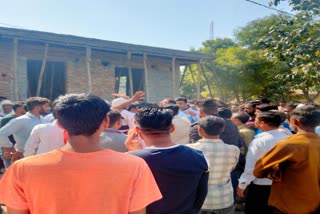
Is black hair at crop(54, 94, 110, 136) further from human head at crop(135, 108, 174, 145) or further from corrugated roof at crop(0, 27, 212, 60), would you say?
corrugated roof at crop(0, 27, 212, 60)

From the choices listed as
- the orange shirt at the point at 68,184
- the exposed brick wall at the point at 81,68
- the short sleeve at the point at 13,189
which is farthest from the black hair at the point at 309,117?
the exposed brick wall at the point at 81,68

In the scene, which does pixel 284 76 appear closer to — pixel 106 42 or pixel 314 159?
pixel 314 159

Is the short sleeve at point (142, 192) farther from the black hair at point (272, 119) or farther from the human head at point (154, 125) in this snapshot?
the black hair at point (272, 119)

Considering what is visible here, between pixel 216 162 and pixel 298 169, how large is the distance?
2.29 ft

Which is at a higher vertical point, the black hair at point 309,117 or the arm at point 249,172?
the black hair at point 309,117

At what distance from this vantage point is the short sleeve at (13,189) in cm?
148

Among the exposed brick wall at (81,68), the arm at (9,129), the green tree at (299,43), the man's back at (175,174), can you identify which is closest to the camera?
the man's back at (175,174)

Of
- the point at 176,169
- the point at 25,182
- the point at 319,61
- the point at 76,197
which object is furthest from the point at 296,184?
the point at 319,61

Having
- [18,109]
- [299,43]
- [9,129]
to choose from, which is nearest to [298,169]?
[9,129]

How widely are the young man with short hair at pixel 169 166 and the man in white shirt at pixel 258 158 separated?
1.19 meters

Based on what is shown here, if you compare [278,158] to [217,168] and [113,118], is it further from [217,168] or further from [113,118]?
[113,118]

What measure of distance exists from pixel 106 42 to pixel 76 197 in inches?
442

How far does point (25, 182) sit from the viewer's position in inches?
57.9

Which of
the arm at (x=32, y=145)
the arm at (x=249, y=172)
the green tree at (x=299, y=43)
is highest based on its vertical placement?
the green tree at (x=299, y=43)
